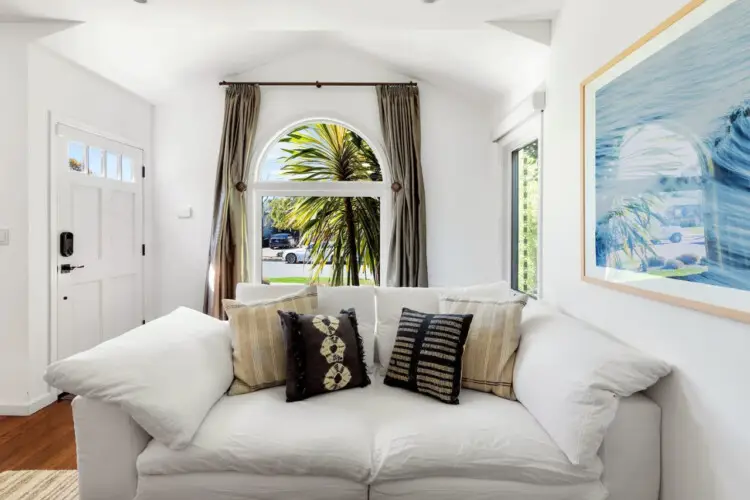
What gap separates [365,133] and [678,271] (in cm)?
309

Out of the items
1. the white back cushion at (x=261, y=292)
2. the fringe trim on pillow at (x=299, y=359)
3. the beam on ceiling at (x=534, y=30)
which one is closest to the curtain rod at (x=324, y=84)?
the beam on ceiling at (x=534, y=30)

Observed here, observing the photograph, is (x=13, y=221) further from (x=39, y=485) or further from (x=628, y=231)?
(x=628, y=231)

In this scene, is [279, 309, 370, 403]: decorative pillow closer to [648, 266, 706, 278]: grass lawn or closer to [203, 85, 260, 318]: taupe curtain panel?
[648, 266, 706, 278]: grass lawn


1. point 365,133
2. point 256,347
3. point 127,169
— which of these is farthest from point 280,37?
point 256,347

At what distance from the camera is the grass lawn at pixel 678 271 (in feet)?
4.80

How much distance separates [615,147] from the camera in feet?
6.40

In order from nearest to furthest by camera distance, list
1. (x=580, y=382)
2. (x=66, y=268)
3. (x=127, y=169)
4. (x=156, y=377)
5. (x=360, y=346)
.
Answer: (x=580, y=382) < (x=156, y=377) < (x=360, y=346) < (x=66, y=268) < (x=127, y=169)

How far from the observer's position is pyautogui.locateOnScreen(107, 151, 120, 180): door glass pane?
12.5 ft

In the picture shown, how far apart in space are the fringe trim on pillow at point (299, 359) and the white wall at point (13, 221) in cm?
197

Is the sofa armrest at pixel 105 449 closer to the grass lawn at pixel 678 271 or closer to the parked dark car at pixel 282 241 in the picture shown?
the grass lawn at pixel 678 271

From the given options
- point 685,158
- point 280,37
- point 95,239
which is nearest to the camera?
point 685,158

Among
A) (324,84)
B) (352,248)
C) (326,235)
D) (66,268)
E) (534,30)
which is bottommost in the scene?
(66,268)

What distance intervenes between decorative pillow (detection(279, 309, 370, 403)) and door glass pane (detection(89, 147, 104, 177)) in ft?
7.69

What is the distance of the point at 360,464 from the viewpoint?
1.63 metres
